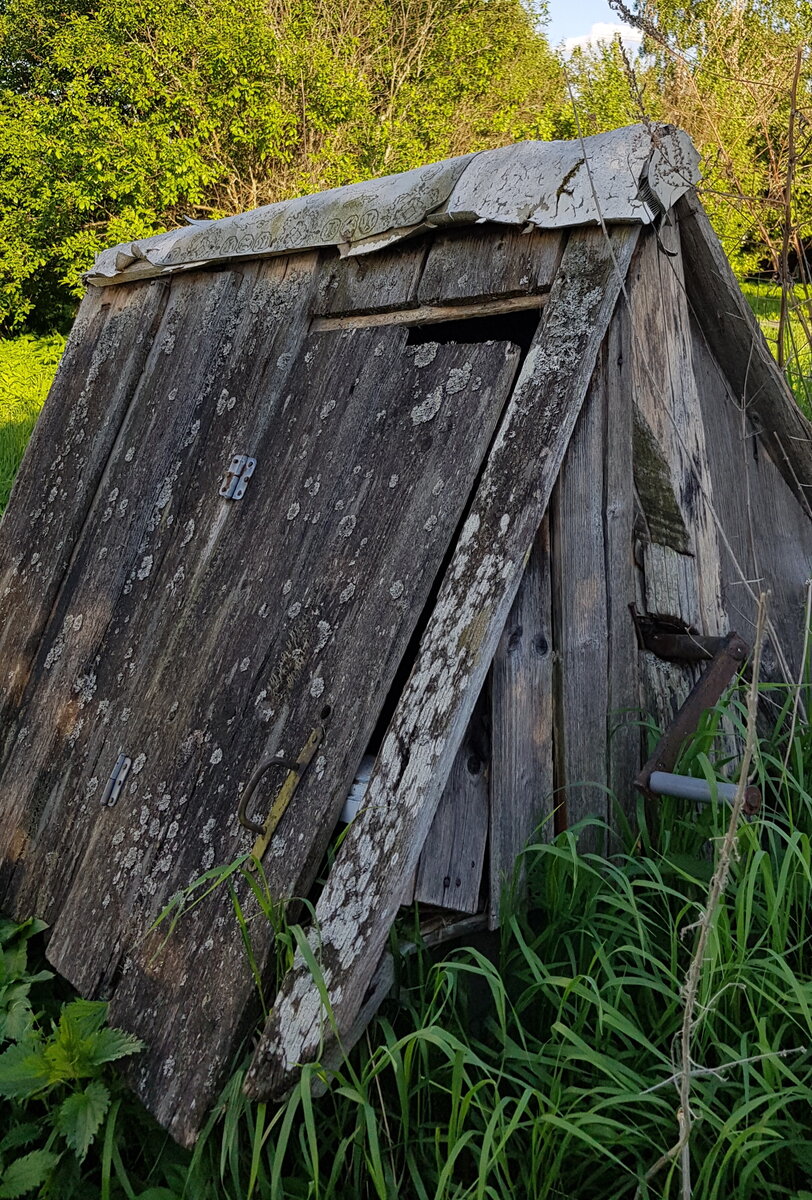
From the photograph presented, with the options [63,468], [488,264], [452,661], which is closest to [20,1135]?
[452,661]

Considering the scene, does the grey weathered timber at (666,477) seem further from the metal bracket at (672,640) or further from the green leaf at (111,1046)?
the green leaf at (111,1046)

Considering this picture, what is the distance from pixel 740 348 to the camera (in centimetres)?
272

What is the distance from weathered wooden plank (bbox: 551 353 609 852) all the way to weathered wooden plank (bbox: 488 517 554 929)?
0.03 m

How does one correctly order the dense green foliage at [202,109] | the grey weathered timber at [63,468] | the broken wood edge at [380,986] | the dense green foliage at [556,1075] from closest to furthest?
the dense green foliage at [556,1075]
the broken wood edge at [380,986]
the grey weathered timber at [63,468]
the dense green foliage at [202,109]

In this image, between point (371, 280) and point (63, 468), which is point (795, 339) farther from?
point (63, 468)

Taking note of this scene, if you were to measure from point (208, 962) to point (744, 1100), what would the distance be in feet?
3.58

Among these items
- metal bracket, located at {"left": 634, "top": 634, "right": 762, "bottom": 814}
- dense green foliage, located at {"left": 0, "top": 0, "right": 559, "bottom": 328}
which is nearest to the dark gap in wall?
metal bracket, located at {"left": 634, "top": 634, "right": 762, "bottom": 814}

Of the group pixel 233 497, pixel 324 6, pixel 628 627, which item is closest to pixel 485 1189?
Result: pixel 628 627

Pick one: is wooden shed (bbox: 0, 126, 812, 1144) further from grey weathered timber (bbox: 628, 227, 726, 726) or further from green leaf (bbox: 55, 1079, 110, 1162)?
green leaf (bbox: 55, 1079, 110, 1162)

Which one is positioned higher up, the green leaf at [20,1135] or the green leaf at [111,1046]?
the green leaf at [111,1046]

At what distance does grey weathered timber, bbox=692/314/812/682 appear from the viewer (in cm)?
271

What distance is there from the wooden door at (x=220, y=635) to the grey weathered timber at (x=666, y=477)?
1.22ft

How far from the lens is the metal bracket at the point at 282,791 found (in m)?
2.02

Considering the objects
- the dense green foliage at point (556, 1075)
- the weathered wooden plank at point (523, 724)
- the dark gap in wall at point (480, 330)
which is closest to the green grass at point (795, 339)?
the dark gap in wall at point (480, 330)
